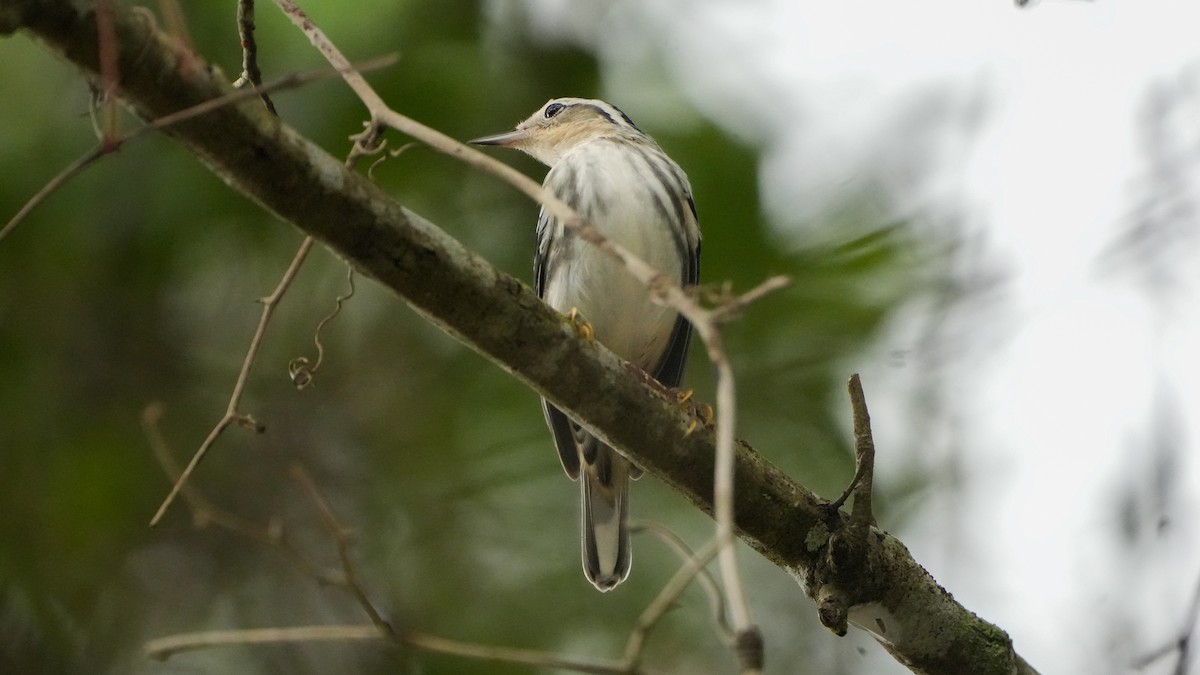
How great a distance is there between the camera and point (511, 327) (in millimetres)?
2643

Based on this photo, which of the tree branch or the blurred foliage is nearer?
the tree branch

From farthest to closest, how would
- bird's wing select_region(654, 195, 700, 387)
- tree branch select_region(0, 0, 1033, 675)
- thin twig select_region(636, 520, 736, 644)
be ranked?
bird's wing select_region(654, 195, 700, 387), tree branch select_region(0, 0, 1033, 675), thin twig select_region(636, 520, 736, 644)

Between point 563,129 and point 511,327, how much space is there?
2.70m

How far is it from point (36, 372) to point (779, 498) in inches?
152

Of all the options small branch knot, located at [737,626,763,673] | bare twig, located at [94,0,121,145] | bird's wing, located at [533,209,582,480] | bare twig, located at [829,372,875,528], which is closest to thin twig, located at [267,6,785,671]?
small branch knot, located at [737,626,763,673]

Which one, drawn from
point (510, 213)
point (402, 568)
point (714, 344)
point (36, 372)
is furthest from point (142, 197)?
point (714, 344)

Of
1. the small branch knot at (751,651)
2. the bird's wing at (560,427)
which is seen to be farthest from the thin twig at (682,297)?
the bird's wing at (560,427)

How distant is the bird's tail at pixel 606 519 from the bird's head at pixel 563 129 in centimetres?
125

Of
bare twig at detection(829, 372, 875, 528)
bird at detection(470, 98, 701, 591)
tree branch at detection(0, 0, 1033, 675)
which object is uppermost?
bird at detection(470, 98, 701, 591)

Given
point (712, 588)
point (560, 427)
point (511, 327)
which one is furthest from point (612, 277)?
point (712, 588)

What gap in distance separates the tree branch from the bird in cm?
115

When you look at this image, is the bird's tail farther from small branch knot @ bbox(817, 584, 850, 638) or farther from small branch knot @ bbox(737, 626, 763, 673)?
small branch knot @ bbox(737, 626, 763, 673)

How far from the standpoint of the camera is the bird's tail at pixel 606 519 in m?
4.33

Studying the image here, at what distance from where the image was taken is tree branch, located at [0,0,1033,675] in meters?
2.11
